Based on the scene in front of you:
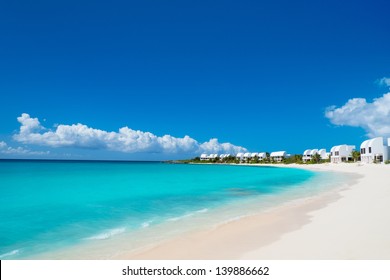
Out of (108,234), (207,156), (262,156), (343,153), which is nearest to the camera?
(108,234)

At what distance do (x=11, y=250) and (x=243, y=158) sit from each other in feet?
382

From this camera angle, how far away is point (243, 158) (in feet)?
396

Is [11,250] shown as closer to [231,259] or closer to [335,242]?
[231,259]

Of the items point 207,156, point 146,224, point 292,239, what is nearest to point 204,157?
point 207,156

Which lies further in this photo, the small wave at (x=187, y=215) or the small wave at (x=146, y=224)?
the small wave at (x=187, y=215)

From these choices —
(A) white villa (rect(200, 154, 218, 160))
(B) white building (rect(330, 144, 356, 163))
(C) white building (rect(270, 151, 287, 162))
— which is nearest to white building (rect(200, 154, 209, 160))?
(A) white villa (rect(200, 154, 218, 160))

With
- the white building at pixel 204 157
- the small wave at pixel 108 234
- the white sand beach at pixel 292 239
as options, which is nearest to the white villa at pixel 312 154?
the white building at pixel 204 157

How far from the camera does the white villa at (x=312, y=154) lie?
8686cm

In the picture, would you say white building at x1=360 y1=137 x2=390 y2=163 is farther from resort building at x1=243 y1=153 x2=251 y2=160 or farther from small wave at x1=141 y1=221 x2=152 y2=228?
resort building at x1=243 y1=153 x2=251 y2=160

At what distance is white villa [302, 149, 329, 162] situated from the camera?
86.9 m

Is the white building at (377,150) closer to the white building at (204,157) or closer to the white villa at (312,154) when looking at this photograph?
the white villa at (312,154)

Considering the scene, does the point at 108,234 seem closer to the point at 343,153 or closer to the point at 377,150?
the point at 377,150

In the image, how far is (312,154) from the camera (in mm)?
91625

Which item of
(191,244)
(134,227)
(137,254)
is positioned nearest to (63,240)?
(134,227)
